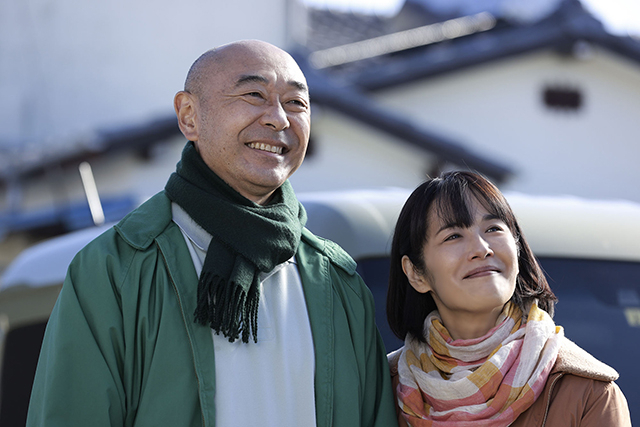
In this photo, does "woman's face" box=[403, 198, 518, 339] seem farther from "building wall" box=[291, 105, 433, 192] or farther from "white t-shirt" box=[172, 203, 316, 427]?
"building wall" box=[291, 105, 433, 192]

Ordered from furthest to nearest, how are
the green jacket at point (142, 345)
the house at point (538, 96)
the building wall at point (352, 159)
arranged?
the house at point (538, 96)
the building wall at point (352, 159)
the green jacket at point (142, 345)

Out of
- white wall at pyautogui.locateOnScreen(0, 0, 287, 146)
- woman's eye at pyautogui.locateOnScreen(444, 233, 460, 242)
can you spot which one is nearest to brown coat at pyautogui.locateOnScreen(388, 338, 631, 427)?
woman's eye at pyautogui.locateOnScreen(444, 233, 460, 242)

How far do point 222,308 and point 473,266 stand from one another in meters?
0.65

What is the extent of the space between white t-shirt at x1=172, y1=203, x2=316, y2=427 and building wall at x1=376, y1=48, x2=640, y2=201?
943cm

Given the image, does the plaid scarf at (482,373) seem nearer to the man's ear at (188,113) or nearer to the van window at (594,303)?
the van window at (594,303)

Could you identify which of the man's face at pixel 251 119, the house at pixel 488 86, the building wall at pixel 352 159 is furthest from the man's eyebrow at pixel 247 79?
the house at pixel 488 86

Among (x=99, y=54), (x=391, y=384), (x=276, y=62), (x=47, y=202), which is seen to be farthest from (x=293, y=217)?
(x=99, y=54)

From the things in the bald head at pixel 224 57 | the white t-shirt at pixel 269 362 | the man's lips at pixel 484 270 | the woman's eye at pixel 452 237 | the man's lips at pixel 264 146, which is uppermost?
the bald head at pixel 224 57

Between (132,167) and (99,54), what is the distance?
3408 millimetres

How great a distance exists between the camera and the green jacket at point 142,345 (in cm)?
181

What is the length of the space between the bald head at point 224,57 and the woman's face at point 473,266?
0.63m

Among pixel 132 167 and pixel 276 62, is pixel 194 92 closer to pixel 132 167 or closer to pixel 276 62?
pixel 276 62

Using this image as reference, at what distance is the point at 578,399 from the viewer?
1894 mm

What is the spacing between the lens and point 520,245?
2223 millimetres
